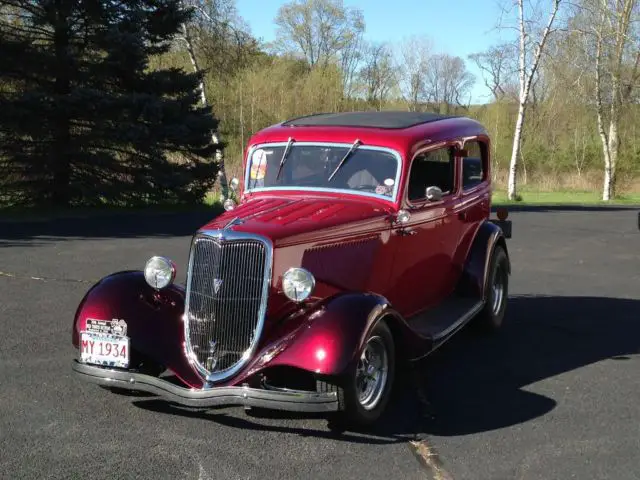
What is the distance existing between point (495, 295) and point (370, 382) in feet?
10.1

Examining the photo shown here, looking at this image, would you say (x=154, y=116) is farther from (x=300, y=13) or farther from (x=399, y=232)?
(x=300, y=13)

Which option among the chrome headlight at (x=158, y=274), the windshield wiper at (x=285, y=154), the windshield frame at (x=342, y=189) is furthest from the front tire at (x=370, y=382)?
the windshield wiper at (x=285, y=154)

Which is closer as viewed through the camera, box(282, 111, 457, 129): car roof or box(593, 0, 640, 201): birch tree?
box(282, 111, 457, 129): car roof

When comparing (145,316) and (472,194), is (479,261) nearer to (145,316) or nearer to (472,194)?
(472,194)

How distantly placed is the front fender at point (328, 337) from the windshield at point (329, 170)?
1.30 m

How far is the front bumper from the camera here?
3881 millimetres

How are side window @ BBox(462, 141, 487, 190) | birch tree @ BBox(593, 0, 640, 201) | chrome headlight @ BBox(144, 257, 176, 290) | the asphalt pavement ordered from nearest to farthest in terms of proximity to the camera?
the asphalt pavement, chrome headlight @ BBox(144, 257, 176, 290), side window @ BBox(462, 141, 487, 190), birch tree @ BBox(593, 0, 640, 201)

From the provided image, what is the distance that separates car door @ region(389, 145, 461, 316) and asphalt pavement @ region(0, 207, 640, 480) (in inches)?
23.5

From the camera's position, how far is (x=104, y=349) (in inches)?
174

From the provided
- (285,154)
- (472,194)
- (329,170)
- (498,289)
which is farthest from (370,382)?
(498,289)

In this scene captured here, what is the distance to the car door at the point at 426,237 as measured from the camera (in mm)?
5430

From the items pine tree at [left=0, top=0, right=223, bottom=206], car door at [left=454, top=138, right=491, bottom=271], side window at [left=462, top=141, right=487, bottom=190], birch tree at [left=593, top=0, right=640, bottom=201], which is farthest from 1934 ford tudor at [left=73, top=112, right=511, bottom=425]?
birch tree at [left=593, top=0, right=640, bottom=201]

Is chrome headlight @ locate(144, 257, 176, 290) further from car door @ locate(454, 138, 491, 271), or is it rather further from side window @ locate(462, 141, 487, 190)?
side window @ locate(462, 141, 487, 190)

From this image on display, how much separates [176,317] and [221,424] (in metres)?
0.82
